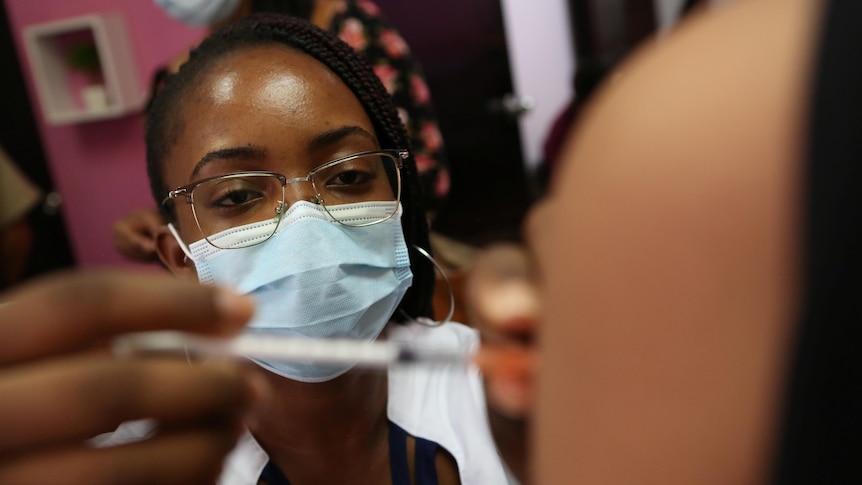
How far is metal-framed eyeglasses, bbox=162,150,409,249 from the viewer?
64 centimetres

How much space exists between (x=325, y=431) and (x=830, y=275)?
55cm

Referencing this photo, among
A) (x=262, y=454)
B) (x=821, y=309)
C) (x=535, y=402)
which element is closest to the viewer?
(x=821, y=309)

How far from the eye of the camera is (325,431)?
67 centimetres

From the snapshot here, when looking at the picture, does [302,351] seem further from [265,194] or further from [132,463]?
[265,194]

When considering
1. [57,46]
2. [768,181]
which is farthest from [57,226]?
[768,181]

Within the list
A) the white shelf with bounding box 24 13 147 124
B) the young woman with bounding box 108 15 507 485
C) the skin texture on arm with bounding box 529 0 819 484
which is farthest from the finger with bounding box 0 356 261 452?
the white shelf with bounding box 24 13 147 124

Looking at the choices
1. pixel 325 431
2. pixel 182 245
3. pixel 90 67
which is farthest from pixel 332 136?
pixel 90 67

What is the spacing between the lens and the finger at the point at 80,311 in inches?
12.2

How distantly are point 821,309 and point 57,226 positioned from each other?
1870mm

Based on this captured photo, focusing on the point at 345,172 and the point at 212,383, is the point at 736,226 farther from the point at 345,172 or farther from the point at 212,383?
the point at 345,172

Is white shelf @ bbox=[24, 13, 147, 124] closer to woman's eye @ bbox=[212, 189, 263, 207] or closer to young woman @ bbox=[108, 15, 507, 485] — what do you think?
young woman @ bbox=[108, 15, 507, 485]

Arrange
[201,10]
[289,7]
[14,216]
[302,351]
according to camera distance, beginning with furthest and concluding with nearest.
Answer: [14,216] < [201,10] < [289,7] < [302,351]

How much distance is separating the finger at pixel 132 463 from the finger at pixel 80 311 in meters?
0.05

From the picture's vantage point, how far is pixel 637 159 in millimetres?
249
